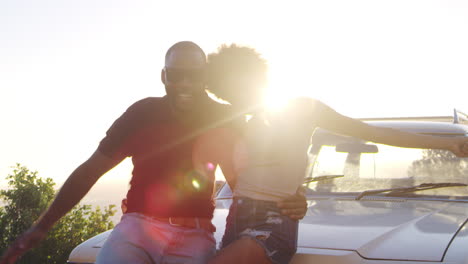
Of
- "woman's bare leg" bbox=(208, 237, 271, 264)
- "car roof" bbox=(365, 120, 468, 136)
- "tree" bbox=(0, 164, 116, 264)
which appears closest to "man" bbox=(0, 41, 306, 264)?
"woman's bare leg" bbox=(208, 237, 271, 264)

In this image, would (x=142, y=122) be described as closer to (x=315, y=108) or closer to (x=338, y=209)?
(x=315, y=108)

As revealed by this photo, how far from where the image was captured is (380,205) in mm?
3785

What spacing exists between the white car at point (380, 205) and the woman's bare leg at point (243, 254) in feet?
1.18

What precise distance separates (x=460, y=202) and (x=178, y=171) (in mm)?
2185

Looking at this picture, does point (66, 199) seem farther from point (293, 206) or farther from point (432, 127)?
point (432, 127)

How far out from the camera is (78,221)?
30.0 feet

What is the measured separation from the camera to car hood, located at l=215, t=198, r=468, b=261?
105 inches

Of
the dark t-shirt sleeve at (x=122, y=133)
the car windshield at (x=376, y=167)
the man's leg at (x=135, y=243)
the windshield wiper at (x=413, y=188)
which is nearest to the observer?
the man's leg at (x=135, y=243)

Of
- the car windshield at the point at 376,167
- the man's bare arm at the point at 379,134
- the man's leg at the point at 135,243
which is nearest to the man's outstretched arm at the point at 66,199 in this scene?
the man's leg at the point at 135,243

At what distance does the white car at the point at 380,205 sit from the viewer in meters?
2.67

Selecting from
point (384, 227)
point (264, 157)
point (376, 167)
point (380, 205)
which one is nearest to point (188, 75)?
point (264, 157)

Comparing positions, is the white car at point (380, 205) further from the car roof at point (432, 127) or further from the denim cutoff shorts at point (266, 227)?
the denim cutoff shorts at point (266, 227)

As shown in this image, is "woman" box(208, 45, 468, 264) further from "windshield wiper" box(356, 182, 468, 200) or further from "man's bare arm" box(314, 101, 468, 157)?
"windshield wiper" box(356, 182, 468, 200)

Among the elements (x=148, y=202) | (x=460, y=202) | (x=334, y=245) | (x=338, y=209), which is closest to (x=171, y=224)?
(x=148, y=202)
